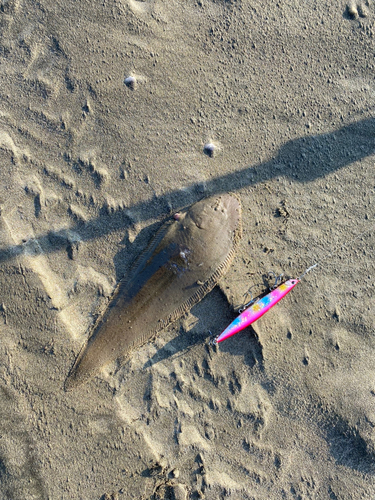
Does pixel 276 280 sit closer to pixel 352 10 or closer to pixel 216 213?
pixel 216 213

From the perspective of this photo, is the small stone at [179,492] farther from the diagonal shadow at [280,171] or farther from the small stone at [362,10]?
the small stone at [362,10]

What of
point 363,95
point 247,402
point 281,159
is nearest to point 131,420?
point 247,402

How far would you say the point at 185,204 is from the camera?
346 centimetres

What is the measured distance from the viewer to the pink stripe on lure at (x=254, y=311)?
330 centimetres

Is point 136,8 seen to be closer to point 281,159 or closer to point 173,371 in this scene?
point 281,159

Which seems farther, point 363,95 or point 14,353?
point 363,95

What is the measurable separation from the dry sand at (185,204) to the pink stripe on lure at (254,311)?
6.0 inches

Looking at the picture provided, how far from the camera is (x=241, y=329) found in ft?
11.0

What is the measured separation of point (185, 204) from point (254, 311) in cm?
151

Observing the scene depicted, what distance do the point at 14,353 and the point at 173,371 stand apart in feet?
6.11

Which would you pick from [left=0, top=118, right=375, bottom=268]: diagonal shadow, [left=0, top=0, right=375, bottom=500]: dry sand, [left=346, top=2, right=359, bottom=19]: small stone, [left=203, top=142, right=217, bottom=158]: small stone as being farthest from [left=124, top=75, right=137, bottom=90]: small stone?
[left=346, top=2, right=359, bottom=19]: small stone

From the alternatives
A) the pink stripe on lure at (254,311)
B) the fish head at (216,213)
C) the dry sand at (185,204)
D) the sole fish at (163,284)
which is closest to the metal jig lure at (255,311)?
the pink stripe on lure at (254,311)

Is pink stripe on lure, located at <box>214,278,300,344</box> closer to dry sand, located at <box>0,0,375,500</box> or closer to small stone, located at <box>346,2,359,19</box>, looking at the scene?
dry sand, located at <box>0,0,375,500</box>

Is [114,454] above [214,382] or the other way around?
the other way around
